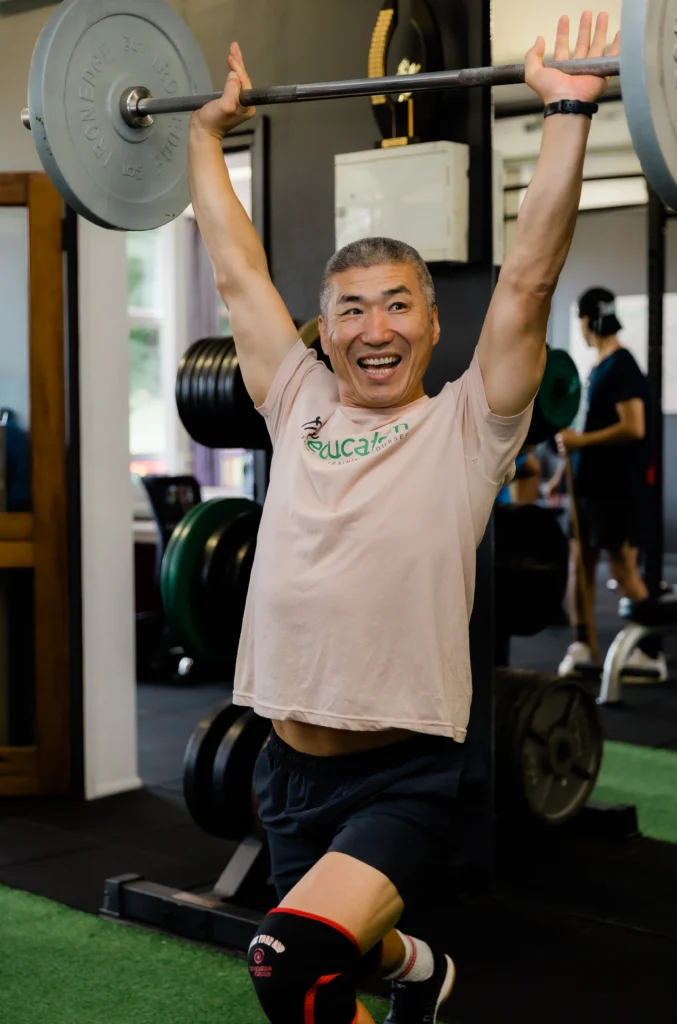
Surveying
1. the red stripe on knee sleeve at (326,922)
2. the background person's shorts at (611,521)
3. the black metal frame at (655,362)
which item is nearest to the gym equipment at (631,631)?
the background person's shorts at (611,521)

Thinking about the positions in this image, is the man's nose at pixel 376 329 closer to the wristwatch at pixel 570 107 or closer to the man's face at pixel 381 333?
the man's face at pixel 381 333

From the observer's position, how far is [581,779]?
11.3 feet

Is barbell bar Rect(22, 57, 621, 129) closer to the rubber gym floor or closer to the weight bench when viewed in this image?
the rubber gym floor

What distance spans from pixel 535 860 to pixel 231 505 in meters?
1.17

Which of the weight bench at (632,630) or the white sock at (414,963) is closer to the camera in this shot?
the white sock at (414,963)

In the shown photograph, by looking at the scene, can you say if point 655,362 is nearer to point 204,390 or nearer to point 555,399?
point 555,399

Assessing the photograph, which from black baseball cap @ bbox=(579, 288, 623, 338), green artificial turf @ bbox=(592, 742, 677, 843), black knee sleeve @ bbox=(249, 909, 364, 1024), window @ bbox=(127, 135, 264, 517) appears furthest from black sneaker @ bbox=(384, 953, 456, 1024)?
window @ bbox=(127, 135, 264, 517)

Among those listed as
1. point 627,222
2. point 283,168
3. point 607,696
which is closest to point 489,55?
point 283,168

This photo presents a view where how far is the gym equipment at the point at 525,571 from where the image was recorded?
3.28m

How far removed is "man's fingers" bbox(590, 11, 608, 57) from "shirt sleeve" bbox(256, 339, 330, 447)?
0.59m

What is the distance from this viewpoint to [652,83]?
4.97 ft

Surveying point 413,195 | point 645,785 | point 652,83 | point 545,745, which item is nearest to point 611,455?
point 645,785

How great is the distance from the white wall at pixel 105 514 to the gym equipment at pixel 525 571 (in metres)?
1.16

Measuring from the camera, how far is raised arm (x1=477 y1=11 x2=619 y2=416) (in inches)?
64.4
